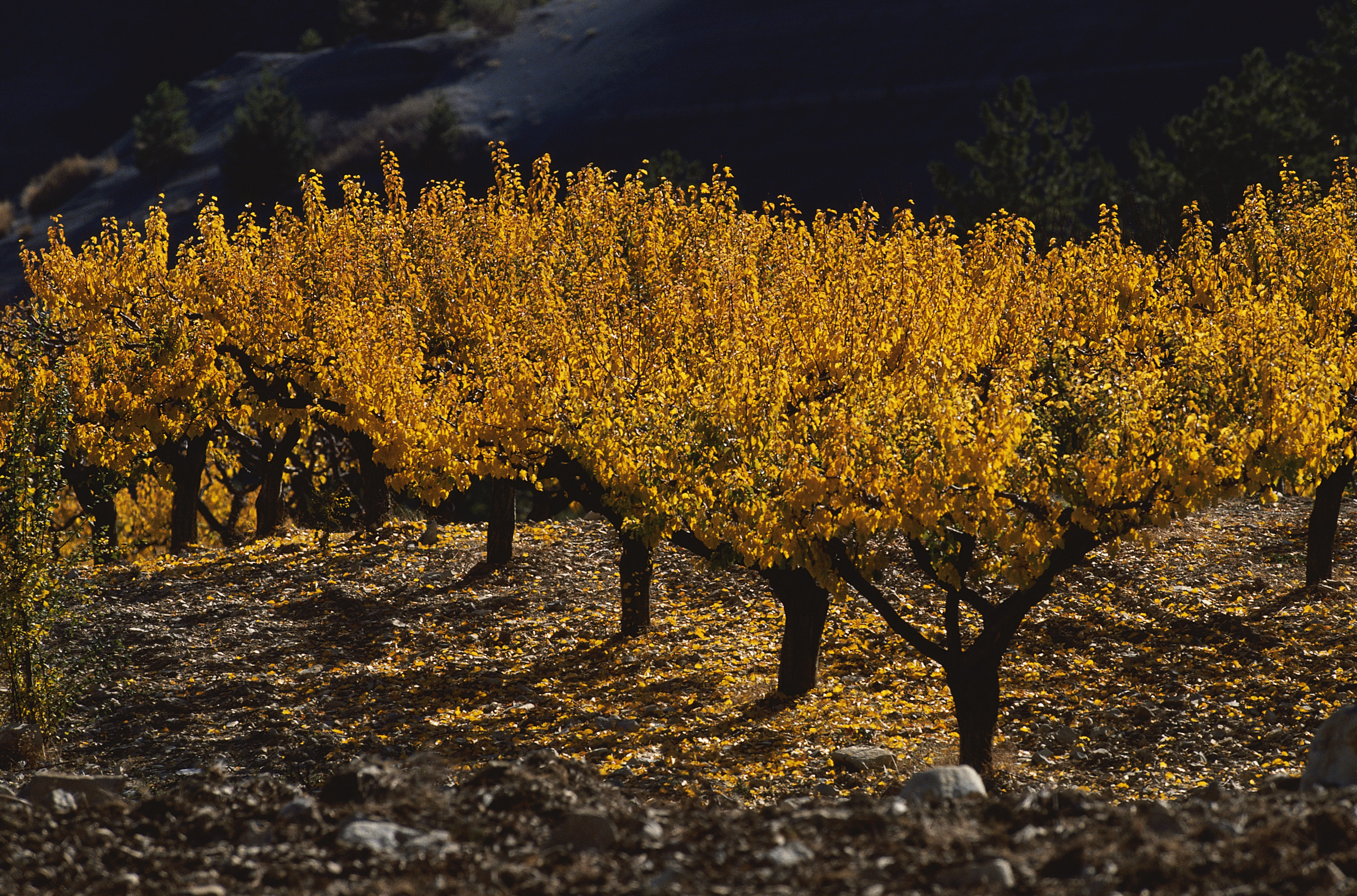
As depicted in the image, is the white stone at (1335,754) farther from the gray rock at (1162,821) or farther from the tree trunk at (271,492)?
the tree trunk at (271,492)

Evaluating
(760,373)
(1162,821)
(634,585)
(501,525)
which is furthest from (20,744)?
(1162,821)

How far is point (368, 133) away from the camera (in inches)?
3878

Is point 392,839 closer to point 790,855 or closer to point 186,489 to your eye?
point 790,855

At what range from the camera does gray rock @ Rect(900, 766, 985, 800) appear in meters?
10.1

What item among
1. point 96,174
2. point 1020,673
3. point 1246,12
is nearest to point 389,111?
point 96,174

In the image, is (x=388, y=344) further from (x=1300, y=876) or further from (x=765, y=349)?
(x=1300, y=876)

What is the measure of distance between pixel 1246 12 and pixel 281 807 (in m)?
105

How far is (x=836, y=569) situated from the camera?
1491 centimetres

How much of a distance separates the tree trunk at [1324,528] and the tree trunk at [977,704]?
1054cm

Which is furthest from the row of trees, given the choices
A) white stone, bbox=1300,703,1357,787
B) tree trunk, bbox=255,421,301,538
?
white stone, bbox=1300,703,1357,787

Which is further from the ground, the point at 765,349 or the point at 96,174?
the point at 96,174

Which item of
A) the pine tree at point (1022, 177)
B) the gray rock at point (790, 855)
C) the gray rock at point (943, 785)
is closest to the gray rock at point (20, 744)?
the gray rock at point (790, 855)

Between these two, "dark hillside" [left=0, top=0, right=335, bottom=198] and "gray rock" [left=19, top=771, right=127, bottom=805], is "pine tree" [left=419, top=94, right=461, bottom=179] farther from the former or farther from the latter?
"gray rock" [left=19, top=771, right=127, bottom=805]

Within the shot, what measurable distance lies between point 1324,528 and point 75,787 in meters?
21.2
